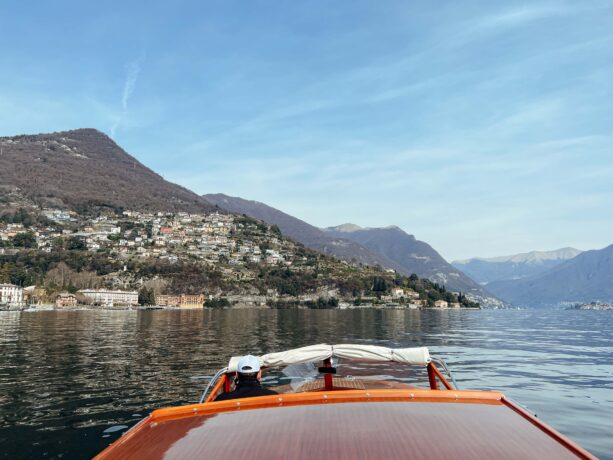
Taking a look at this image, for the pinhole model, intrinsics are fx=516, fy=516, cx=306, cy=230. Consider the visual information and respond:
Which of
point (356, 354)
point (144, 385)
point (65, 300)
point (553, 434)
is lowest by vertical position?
point (144, 385)

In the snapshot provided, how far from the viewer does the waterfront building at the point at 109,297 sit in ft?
565

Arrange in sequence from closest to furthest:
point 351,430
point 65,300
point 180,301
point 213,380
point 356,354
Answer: point 351,430
point 356,354
point 213,380
point 65,300
point 180,301

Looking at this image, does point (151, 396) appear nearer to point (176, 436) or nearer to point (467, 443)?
point (176, 436)

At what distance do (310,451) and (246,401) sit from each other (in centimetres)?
139

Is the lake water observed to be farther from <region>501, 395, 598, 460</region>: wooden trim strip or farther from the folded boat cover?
<region>501, 395, 598, 460</region>: wooden trim strip

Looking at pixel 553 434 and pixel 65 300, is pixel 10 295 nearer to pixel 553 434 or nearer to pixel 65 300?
pixel 65 300

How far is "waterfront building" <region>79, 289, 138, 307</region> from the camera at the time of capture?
172125 mm

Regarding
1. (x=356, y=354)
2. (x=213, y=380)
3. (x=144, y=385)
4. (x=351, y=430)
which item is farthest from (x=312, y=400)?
(x=144, y=385)

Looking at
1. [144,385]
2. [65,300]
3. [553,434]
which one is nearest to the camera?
[553,434]

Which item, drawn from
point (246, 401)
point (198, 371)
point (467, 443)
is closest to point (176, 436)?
point (246, 401)

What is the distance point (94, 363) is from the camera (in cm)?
2698

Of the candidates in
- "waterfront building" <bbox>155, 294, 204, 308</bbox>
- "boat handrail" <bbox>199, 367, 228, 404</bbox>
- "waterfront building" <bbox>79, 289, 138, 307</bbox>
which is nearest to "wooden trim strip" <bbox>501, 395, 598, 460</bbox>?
"boat handrail" <bbox>199, 367, 228, 404</bbox>

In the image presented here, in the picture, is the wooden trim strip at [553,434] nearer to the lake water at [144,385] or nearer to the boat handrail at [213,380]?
the boat handrail at [213,380]

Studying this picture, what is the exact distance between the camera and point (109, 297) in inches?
6983
